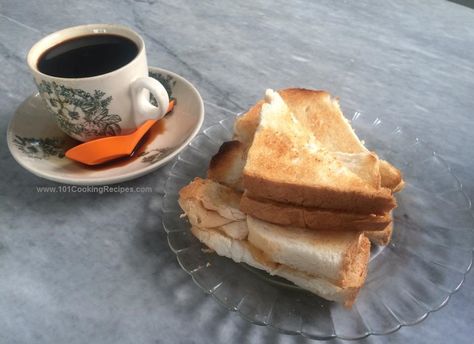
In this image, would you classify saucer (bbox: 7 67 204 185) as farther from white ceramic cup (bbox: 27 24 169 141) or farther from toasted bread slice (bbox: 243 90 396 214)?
toasted bread slice (bbox: 243 90 396 214)

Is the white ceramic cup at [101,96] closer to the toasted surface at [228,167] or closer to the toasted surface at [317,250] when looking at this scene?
the toasted surface at [228,167]

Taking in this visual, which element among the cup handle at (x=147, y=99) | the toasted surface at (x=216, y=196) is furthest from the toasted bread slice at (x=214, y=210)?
the cup handle at (x=147, y=99)

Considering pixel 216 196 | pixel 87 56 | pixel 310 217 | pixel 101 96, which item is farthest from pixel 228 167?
pixel 87 56

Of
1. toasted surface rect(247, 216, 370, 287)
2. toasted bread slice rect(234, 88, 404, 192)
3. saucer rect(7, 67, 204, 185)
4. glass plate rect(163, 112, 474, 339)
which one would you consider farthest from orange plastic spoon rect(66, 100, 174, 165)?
toasted surface rect(247, 216, 370, 287)

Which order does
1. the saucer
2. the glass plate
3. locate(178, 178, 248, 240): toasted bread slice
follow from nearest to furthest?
1. the glass plate
2. locate(178, 178, 248, 240): toasted bread slice
3. the saucer

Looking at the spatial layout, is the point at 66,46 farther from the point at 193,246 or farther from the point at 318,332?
the point at 318,332
